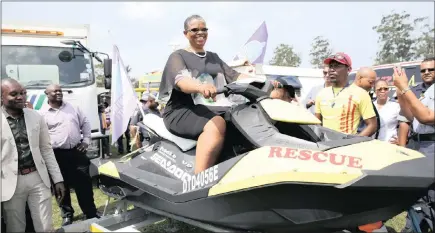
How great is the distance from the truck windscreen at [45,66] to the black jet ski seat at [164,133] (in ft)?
11.6

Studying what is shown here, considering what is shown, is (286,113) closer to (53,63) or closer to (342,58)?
(342,58)

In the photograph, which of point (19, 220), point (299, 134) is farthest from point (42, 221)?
point (299, 134)

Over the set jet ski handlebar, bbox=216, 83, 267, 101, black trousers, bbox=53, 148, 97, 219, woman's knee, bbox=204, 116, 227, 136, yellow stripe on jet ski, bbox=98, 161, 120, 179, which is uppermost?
jet ski handlebar, bbox=216, 83, 267, 101

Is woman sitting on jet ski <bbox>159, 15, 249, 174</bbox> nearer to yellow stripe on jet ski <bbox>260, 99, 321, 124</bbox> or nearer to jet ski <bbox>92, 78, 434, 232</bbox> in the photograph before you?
jet ski <bbox>92, 78, 434, 232</bbox>

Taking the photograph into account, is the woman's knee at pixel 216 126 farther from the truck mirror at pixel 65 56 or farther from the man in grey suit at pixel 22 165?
the truck mirror at pixel 65 56

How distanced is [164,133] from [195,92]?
665mm

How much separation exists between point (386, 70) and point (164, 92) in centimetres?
1056

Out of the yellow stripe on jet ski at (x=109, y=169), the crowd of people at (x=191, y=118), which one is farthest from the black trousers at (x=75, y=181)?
the yellow stripe on jet ski at (x=109, y=169)

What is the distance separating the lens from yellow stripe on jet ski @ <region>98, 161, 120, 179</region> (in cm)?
318

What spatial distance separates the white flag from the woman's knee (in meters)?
2.91

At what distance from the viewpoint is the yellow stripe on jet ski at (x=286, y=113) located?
94.3 inches

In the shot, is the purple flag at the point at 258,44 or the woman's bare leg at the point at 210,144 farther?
the purple flag at the point at 258,44

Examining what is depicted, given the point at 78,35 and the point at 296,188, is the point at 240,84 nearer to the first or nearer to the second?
the point at 296,188

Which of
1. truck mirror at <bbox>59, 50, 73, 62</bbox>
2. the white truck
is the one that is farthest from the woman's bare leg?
truck mirror at <bbox>59, 50, 73, 62</bbox>
